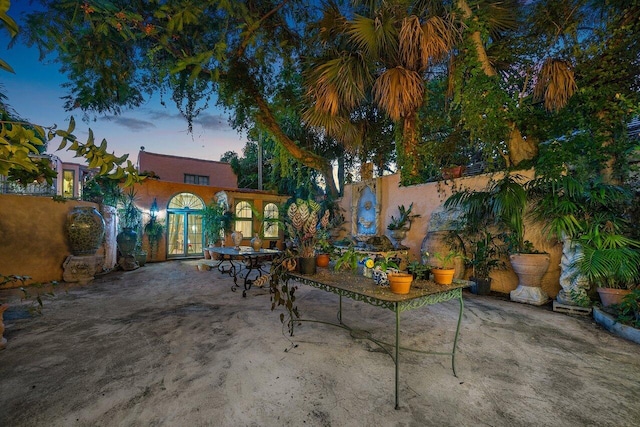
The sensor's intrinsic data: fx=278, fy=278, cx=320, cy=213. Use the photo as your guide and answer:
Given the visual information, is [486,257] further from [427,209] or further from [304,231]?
[304,231]

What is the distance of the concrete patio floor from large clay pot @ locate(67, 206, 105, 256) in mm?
2317

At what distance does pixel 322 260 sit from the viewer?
9.09 ft

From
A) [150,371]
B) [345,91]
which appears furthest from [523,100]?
[150,371]

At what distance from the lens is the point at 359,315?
378 cm

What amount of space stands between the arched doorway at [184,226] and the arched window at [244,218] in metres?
1.41

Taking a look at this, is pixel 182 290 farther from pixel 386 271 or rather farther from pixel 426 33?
pixel 426 33

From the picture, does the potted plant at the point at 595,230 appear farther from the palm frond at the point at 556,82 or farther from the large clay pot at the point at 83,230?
the large clay pot at the point at 83,230

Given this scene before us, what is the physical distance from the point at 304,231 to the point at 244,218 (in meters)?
9.12

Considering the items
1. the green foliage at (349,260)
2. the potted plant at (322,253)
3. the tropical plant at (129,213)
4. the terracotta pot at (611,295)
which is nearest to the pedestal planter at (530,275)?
the terracotta pot at (611,295)

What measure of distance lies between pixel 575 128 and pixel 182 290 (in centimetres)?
757

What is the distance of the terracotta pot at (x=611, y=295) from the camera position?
3.44 meters

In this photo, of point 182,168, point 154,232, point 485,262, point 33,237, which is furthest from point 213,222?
point 485,262

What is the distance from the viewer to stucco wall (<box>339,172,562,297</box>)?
453 cm

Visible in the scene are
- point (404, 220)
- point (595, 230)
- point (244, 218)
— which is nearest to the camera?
point (595, 230)
